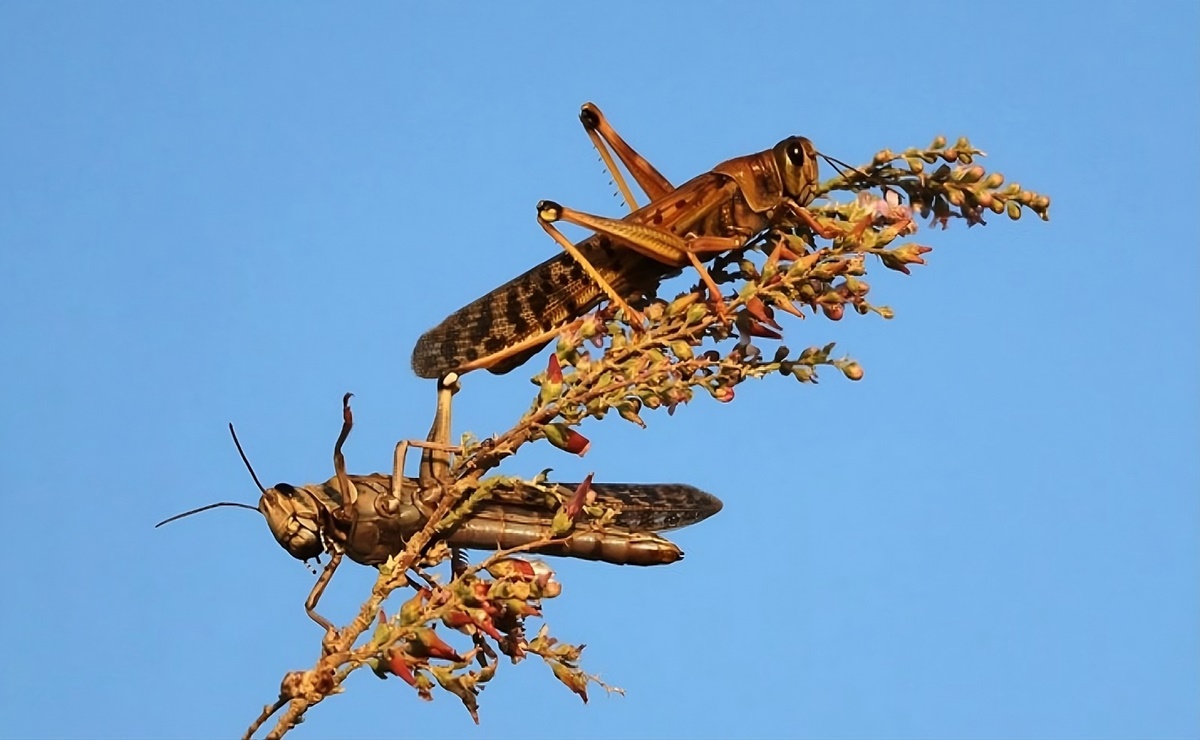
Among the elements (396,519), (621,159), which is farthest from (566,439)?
(621,159)

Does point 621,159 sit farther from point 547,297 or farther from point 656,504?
point 656,504

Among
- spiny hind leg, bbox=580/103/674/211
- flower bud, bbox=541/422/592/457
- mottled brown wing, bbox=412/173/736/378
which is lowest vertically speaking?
flower bud, bbox=541/422/592/457

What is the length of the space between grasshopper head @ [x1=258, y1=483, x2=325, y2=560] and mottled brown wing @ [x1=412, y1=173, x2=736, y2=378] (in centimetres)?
92

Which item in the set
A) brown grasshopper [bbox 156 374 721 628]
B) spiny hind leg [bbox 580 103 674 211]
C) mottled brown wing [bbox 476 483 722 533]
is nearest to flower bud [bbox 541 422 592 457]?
brown grasshopper [bbox 156 374 721 628]

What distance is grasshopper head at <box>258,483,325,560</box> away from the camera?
4094 mm

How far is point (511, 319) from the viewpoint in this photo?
512cm

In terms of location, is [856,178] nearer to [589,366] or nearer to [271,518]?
[589,366]

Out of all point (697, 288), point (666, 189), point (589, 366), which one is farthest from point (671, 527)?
point (666, 189)

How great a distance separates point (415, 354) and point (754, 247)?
1.27 m

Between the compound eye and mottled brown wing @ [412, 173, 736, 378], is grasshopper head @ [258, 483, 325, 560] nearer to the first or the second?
mottled brown wing @ [412, 173, 736, 378]

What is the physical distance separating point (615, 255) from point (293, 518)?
1.49 metres

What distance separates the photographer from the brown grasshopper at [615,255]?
194 inches

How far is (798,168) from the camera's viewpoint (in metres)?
4.95

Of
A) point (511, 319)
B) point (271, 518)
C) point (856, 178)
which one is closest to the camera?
point (271, 518)
